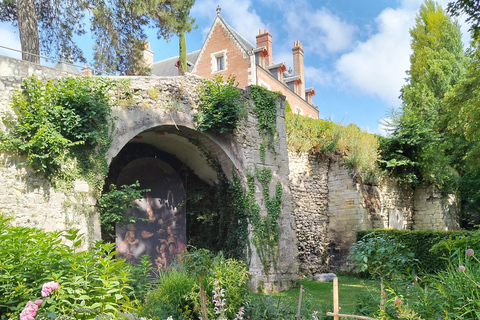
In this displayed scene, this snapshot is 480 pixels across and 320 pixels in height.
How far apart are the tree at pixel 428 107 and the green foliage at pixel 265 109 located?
4860 mm

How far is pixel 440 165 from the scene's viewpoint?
13.5 metres

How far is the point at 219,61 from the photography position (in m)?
22.2

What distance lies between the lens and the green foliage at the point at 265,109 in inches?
381

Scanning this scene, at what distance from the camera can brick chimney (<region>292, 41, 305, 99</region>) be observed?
26.4m

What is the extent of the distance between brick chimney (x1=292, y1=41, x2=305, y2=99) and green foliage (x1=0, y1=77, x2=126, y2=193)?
2043 centimetres

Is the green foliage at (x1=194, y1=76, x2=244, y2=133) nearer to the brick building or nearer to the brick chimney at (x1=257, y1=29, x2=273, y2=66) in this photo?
the brick building

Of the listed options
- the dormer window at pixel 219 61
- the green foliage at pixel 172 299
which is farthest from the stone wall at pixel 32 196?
the dormer window at pixel 219 61

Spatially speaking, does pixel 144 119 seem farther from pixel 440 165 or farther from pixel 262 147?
pixel 440 165

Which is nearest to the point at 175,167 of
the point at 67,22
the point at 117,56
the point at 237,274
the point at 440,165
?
the point at 117,56

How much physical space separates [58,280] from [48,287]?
0.54 feet

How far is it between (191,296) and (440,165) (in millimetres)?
11296

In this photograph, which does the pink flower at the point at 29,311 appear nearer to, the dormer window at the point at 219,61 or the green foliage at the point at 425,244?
the green foliage at the point at 425,244

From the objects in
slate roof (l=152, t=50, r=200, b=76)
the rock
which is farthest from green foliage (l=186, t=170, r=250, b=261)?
slate roof (l=152, t=50, r=200, b=76)

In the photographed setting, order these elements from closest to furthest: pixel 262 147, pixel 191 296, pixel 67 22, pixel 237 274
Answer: pixel 191 296 < pixel 237 274 < pixel 262 147 < pixel 67 22
